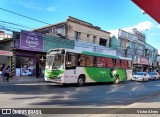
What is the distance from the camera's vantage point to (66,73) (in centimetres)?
1934

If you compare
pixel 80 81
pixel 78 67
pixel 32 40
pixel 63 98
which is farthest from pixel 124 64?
pixel 63 98

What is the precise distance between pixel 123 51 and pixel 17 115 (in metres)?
46.2

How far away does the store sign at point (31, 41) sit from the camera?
29156mm

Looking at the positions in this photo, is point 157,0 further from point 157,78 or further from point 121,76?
point 157,78

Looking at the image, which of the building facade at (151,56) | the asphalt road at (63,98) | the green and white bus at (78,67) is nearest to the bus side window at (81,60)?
the green and white bus at (78,67)

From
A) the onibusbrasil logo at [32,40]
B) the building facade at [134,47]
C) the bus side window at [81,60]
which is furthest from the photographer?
the building facade at [134,47]

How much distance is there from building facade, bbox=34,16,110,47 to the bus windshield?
16388 mm

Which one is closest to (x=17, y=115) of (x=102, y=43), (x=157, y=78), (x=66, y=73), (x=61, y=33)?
(x=66, y=73)

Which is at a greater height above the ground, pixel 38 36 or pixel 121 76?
pixel 38 36

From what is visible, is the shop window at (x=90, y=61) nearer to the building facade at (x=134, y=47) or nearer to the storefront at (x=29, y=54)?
the storefront at (x=29, y=54)

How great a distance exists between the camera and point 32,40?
1197 inches

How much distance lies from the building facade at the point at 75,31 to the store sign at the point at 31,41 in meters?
5.42

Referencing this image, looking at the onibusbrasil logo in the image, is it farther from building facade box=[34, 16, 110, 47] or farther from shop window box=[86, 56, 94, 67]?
shop window box=[86, 56, 94, 67]

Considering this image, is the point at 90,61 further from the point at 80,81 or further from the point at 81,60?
the point at 80,81
